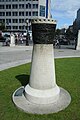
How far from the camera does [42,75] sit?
518 centimetres

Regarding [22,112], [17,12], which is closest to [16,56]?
[22,112]

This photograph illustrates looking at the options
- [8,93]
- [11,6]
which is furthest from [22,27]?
[8,93]

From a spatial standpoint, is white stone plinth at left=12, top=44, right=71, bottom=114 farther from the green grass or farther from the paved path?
the paved path

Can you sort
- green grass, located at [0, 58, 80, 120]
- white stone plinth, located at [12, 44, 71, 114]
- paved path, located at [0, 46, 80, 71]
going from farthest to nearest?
paved path, located at [0, 46, 80, 71]
white stone plinth, located at [12, 44, 71, 114]
green grass, located at [0, 58, 80, 120]

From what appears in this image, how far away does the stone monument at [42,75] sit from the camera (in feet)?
16.5

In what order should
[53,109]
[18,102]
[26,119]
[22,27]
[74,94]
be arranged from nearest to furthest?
[26,119]
[53,109]
[18,102]
[74,94]
[22,27]

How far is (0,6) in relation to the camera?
94.8 m

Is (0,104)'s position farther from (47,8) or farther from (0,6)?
(0,6)

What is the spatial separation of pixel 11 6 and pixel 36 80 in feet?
304

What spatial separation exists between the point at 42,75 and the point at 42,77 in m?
0.05

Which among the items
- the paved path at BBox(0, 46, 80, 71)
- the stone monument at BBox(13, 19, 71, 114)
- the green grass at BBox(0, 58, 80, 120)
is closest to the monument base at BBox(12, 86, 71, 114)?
the stone monument at BBox(13, 19, 71, 114)

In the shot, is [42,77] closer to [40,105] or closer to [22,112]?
[40,105]

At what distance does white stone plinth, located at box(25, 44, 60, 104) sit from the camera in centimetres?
507

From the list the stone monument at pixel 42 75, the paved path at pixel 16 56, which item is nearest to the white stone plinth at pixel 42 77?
the stone monument at pixel 42 75
